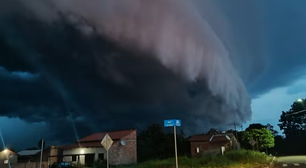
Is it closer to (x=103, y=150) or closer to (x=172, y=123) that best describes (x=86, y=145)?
(x=103, y=150)

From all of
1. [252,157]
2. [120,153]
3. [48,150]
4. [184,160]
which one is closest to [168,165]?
[184,160]

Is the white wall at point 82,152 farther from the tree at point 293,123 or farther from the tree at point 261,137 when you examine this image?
the tree at point 293,123

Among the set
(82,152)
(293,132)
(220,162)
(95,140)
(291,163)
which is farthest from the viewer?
(293,132)

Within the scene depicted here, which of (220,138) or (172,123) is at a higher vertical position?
(172,123)

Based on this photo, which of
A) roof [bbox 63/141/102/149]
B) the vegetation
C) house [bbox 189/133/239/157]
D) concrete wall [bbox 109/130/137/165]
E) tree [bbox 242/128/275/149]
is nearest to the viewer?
concrete wall [bbox 109/130/137/165]

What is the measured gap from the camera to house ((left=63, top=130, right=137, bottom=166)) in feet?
133

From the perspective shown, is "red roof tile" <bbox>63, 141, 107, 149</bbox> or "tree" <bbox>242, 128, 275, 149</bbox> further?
"tree" <bbox>242, 128, 275, 149</bbox>

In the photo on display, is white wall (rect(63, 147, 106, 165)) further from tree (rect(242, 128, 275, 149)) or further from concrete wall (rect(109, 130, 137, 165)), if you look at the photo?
tree (rect(242, 128, 275, 149))

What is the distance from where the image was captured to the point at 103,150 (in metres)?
40.6

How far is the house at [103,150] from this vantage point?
40.5m

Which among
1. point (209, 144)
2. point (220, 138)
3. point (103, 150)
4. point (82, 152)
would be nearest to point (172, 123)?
point (103, 150)

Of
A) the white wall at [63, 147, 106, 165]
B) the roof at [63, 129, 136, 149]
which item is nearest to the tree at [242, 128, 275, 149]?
the roof at [63, 129, 136, 149]

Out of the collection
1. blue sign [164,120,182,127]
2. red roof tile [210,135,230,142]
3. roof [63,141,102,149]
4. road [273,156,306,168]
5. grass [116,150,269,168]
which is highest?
blue sign [164,120,182,127]

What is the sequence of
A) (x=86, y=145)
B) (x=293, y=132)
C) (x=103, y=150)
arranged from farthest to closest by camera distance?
1. (x=293, y=132)
2. (x=86, y=145)
3. (x=103, y=150)
